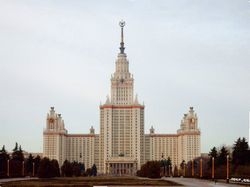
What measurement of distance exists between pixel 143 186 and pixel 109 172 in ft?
481

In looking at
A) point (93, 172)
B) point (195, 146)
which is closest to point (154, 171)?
point (93, 172)

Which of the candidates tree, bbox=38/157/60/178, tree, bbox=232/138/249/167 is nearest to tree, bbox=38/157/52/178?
tree, bbox=38/157/60/178

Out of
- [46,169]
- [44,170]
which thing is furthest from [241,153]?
[44,170]

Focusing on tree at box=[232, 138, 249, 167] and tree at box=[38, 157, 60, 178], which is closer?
tree at box=[232, 138, 249, 167]

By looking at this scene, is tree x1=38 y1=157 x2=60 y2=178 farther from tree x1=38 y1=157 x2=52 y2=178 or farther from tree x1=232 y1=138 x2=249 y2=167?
tree x1=232 y1=138 x2=249 y2=167

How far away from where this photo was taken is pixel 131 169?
19975 cm

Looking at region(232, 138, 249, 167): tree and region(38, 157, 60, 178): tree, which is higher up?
region(232, 138, 249, 167): tree

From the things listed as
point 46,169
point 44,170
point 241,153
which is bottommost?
point 44,170

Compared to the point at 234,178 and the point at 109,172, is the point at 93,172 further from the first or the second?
the point at 234,178

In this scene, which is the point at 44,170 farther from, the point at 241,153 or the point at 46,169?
the point at 241,153

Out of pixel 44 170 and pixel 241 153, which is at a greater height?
pixel 241 153

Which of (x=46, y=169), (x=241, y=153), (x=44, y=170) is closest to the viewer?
(x=241, y=153)

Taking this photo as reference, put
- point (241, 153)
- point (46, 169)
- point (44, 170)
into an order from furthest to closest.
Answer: point (46, 169) → point (44, 170) → point (241, 153)

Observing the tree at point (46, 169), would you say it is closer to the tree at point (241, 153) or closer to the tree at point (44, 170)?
the tree at point (44, 170)
